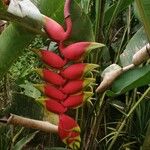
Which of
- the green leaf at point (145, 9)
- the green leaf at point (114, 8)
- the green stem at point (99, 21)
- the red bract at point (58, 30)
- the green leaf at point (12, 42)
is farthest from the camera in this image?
the green leaf at point (114, 8)

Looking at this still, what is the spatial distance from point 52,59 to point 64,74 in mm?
45

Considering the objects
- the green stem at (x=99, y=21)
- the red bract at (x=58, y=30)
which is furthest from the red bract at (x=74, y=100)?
the green stem at (x=99, y=21)

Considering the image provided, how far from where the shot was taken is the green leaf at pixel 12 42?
3.77 ft

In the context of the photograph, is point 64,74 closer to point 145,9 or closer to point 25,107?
point 145,9

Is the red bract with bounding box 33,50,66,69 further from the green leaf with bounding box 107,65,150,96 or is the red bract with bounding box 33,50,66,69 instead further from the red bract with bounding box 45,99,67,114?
the green leaf with bounding box 107,65,150,96

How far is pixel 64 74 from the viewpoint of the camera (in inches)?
37.8

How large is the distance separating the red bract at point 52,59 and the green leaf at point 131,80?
32cm

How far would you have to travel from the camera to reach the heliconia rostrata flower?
937 millimetres

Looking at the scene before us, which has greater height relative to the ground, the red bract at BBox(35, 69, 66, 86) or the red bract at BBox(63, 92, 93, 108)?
the red bract at BBox(35, 69, 66, 86)

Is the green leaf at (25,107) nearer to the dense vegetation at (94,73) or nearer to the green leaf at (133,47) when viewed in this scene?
the dense vegetation at (94,73)

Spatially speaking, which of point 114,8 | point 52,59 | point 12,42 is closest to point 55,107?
point 52,59

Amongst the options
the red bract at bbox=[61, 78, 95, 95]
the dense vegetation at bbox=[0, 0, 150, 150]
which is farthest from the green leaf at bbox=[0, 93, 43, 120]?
the red bract at bbox=[61, 78, 95, 95]

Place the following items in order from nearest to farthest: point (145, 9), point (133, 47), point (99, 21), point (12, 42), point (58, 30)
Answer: point (58, 30) → point (145, 9) → point (12, 42) → point (99, 21) → point (133, 47)

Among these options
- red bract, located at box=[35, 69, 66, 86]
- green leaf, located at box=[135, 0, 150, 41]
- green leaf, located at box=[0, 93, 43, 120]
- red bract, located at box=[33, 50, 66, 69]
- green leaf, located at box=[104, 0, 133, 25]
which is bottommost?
green leaf, located at box=[0, 93, 43, 120]
